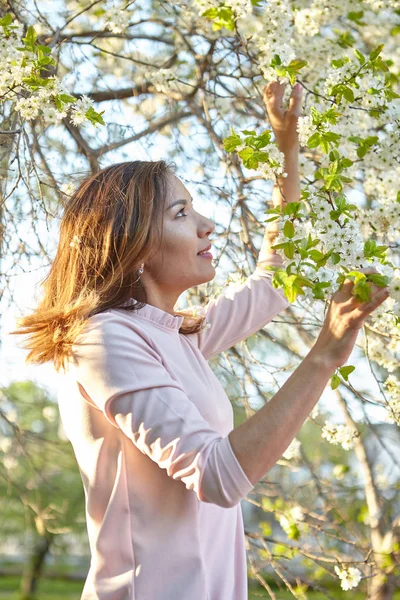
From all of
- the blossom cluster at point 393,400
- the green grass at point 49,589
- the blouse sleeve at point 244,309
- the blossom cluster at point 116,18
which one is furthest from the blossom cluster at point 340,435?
the green grass at point 49,589

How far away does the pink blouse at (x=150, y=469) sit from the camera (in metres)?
1.23

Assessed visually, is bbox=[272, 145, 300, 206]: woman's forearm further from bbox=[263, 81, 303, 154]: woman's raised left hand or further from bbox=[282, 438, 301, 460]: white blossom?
bbox=[282, 438, 301, 460]: white blossom

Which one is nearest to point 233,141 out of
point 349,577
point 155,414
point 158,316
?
point 158,316

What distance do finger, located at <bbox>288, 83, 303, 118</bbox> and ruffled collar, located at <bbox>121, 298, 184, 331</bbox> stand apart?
1.97 ft

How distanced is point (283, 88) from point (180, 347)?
0.73m

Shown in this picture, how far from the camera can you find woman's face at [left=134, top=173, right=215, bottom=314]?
157 cm

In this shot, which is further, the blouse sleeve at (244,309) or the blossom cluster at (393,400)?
the blossom cluster at (393,400)

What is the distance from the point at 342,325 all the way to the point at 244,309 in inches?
25.7

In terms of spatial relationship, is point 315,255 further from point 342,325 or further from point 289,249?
point 342,325

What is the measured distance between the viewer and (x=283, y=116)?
186 centimetres

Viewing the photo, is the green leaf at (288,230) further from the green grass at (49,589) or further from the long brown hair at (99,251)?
the green grass at (49,589)

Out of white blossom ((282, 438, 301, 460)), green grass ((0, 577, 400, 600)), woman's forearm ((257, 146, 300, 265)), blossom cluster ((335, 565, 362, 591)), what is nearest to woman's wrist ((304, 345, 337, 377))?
woman's forearm ((257, 146, 300, 265))

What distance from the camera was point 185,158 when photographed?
2.98 metres

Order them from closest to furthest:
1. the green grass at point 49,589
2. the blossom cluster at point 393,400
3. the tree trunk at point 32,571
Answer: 1. the blossom cluster at point 393,400
2. the tree trunk at point 32,571
3. the green grass at point 49,589
